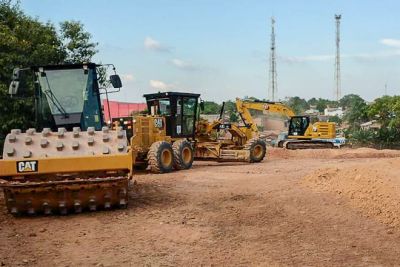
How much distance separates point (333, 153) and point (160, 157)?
12837 millimetres

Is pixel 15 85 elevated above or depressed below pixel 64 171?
above

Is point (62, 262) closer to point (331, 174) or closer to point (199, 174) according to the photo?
point (331, 174)

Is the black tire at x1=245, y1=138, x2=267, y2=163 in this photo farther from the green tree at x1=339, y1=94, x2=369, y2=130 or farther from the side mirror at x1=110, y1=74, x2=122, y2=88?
the green tree at x1=339, y1=94, x2=369, y2=130

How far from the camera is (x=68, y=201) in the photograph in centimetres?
835

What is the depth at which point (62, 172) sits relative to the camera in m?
8.18

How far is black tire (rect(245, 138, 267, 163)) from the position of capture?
21.0m

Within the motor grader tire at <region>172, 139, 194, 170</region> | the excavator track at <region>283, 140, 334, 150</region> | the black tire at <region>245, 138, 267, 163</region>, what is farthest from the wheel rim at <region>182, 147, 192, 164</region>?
the excavator track at <region>283, 140, 334, 150</region>

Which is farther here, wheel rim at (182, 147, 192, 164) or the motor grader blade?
wheel rim at (182, 147, 192, 164)

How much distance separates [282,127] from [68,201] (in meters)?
27.3

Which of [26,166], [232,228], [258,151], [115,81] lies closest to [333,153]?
[258,151]

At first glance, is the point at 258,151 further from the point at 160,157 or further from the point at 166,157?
the point at 160,157

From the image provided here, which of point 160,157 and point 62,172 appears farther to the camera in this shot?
point 160,157

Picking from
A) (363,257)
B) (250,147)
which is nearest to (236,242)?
(363,257)

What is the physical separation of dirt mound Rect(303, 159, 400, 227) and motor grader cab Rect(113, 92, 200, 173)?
16.8 ft
